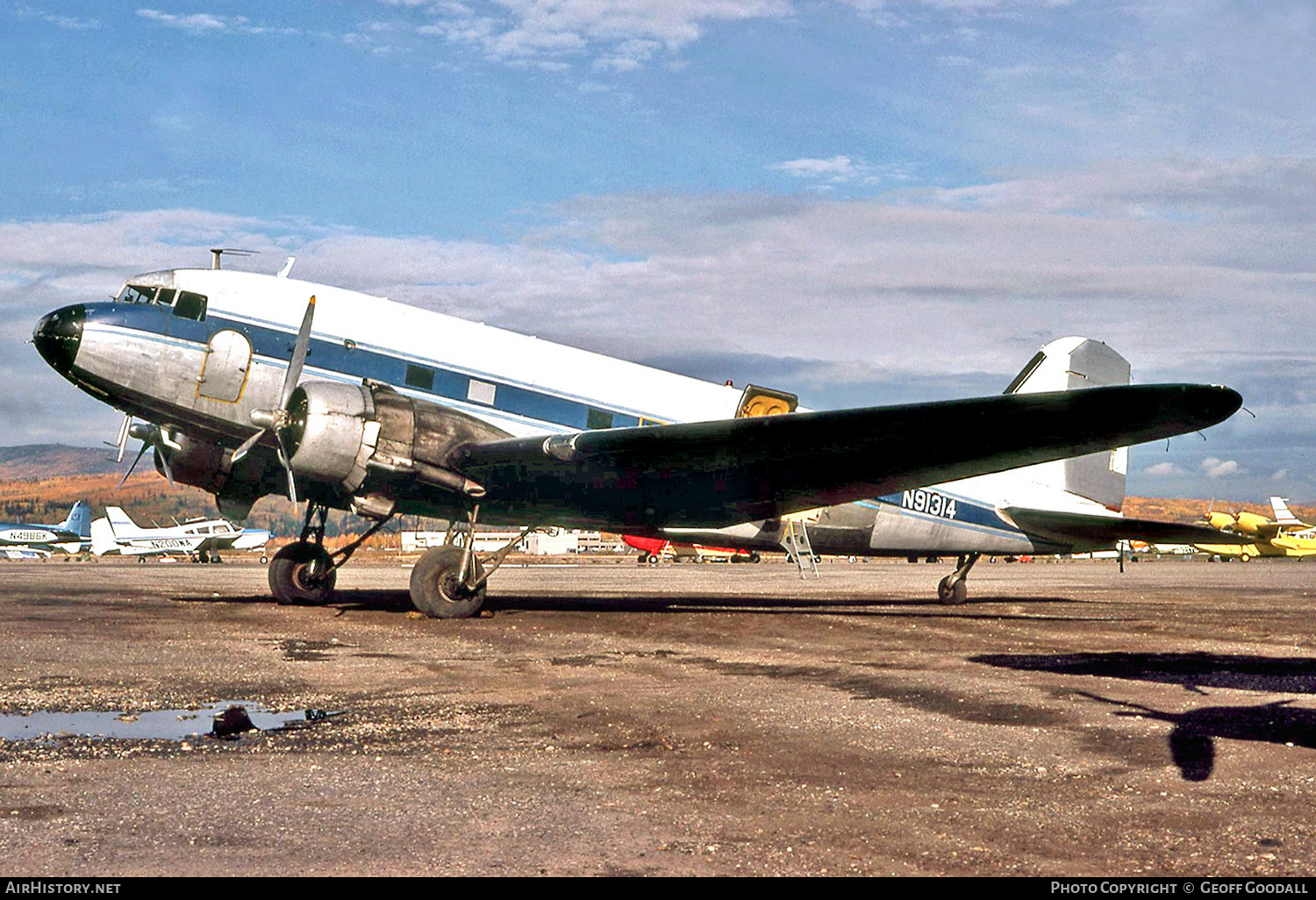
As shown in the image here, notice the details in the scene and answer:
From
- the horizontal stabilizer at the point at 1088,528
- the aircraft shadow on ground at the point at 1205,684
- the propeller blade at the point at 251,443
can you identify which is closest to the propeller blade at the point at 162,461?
the propeller blade at the point at 251,443

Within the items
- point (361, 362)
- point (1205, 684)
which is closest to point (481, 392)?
point (361, 362)

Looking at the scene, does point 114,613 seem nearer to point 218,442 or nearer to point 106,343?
point 218,442

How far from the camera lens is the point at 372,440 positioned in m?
17.0

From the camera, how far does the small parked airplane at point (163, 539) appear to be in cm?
7531

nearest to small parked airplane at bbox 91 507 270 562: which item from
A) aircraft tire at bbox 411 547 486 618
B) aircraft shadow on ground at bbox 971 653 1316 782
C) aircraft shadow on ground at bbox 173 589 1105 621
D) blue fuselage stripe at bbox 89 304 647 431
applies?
aircraft shadow on ground at bbox 173 589 1105 621

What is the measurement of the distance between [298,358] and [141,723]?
9452 millimetres

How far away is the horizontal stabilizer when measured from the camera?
22.2 m

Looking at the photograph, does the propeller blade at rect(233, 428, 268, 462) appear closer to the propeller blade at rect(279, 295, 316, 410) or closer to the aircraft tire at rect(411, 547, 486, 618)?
the propeller blade at rect(279, 295, 316, 410)

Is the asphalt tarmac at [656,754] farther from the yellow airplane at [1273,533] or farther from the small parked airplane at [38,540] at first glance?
the small parked airplane at [38,540]

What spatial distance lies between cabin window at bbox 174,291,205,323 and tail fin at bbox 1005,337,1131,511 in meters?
16.0

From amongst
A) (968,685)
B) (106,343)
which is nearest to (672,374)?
(106,343)

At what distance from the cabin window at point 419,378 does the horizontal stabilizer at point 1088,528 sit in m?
12.2

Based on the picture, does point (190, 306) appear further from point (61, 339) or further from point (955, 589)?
point (955, 589)

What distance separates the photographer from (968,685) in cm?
1129
